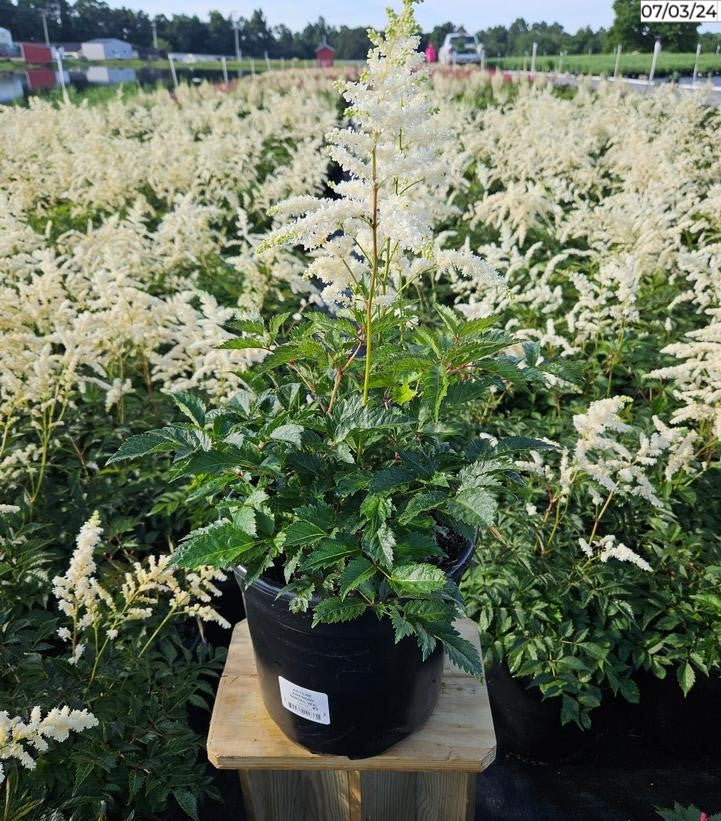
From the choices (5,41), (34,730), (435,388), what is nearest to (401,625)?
(435,388)

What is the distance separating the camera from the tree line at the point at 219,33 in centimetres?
6400

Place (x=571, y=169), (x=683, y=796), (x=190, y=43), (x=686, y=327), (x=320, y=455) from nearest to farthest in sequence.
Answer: (x=320, y=455) < (x=683, y=796) < (x=686, y=327) < (x=571, y=169) < (x=190, y=43)

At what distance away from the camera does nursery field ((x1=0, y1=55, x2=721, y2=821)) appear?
129 cm

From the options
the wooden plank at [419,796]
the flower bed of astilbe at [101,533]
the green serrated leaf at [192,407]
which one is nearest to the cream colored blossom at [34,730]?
the flower bed of astilbe at [101,533]

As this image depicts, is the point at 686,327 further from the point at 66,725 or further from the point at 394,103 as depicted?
the point at 66,725

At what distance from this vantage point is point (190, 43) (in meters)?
71.6

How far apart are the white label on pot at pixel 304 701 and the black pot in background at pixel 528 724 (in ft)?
3.06

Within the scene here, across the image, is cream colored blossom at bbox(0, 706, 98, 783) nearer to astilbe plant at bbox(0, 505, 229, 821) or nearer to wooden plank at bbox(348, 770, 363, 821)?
astilbe plant at bbox(0, 505, 229, 821)

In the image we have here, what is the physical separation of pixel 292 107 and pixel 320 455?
12.2 m

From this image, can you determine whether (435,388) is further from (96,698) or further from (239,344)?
(96,698)

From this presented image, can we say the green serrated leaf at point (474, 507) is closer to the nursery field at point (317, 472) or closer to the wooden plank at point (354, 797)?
the nursery field at point (317, 472)

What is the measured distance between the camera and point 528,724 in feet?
7.67

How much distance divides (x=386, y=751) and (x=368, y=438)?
779 millimetres

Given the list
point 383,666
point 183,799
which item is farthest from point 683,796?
point 183,799
